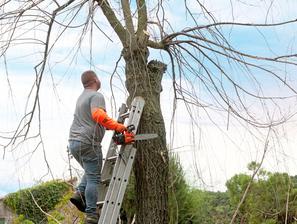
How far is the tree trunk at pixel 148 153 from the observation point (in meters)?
5.24

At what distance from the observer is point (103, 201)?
5.18m

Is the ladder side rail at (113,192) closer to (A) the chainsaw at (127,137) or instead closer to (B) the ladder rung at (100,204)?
(A) the chainsaw at (127,137)

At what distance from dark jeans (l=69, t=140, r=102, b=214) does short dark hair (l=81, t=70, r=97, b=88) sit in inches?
22.3

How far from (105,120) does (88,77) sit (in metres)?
0.68

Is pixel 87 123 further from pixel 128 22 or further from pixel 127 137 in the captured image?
pixel 128 22

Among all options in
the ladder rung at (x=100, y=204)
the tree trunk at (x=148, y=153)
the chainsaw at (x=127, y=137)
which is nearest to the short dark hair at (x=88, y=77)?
the tree trunk at (x=148, y=153)

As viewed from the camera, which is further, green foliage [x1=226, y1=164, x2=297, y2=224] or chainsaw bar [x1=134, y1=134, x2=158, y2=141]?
green foliage [x1=226, y1=164, x2=297, y2=224]

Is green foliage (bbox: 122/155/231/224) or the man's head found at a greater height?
the man's head

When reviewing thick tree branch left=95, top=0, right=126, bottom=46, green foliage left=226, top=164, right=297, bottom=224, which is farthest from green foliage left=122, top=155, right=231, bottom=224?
thick tree branch left=95, top=0, right=126, bottom=46

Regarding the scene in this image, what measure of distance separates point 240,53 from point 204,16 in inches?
24.3

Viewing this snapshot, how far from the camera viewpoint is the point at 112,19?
5414mm

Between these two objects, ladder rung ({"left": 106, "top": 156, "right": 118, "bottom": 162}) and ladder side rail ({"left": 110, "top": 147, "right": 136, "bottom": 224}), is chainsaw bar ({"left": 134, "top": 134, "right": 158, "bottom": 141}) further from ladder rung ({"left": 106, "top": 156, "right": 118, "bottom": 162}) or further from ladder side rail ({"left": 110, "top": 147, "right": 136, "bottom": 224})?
ladder rung ({"left": 106, "top": 156, "right": 118, "bottom": 162})

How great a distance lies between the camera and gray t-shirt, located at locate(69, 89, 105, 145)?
5242mm

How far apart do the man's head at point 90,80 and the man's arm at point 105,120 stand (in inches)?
18.0
